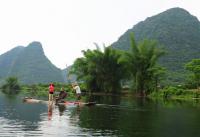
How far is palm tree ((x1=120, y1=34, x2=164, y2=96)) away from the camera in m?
67.8

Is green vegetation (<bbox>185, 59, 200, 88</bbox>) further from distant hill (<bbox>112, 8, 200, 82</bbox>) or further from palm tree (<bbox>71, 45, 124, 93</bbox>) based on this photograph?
distant hill (<bbox>112, 8, 200, 82</bbox>)

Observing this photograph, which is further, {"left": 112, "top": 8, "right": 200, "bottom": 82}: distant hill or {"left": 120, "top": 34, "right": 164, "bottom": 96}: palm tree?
{"left": 112, "top": 8, "right": 200, "bottom": 82}: distant hill

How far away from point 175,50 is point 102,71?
211ft

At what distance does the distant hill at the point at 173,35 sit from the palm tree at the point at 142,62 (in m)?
34.1

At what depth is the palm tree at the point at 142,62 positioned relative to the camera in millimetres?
67812

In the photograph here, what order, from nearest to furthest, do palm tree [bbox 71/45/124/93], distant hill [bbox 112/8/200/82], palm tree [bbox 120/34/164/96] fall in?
palm tree [bbox 120/34/164/96], palm tree [bbox 71/45/124/93], distant hill [bbox 112/8/200/82]

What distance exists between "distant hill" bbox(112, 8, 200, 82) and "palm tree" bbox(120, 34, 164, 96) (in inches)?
1342

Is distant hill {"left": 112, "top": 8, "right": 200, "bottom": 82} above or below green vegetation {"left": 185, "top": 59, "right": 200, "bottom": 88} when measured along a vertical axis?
above

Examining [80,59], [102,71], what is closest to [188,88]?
[102,71]

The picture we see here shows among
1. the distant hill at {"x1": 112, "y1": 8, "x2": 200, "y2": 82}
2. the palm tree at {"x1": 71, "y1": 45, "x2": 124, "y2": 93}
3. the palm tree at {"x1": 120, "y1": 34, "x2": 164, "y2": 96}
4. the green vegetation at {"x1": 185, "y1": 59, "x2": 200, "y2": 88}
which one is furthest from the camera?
the distant hill at {"x1": 112, "y1": 8, "x2": 200, "y2": 82}

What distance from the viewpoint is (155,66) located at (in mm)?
67312

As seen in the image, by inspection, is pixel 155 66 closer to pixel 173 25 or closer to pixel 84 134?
pixel 84 134

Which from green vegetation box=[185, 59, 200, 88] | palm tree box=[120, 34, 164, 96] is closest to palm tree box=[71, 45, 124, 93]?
palm tree box=[120, 34, 164, 96]

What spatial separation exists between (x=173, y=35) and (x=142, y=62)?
8437 centimetres
